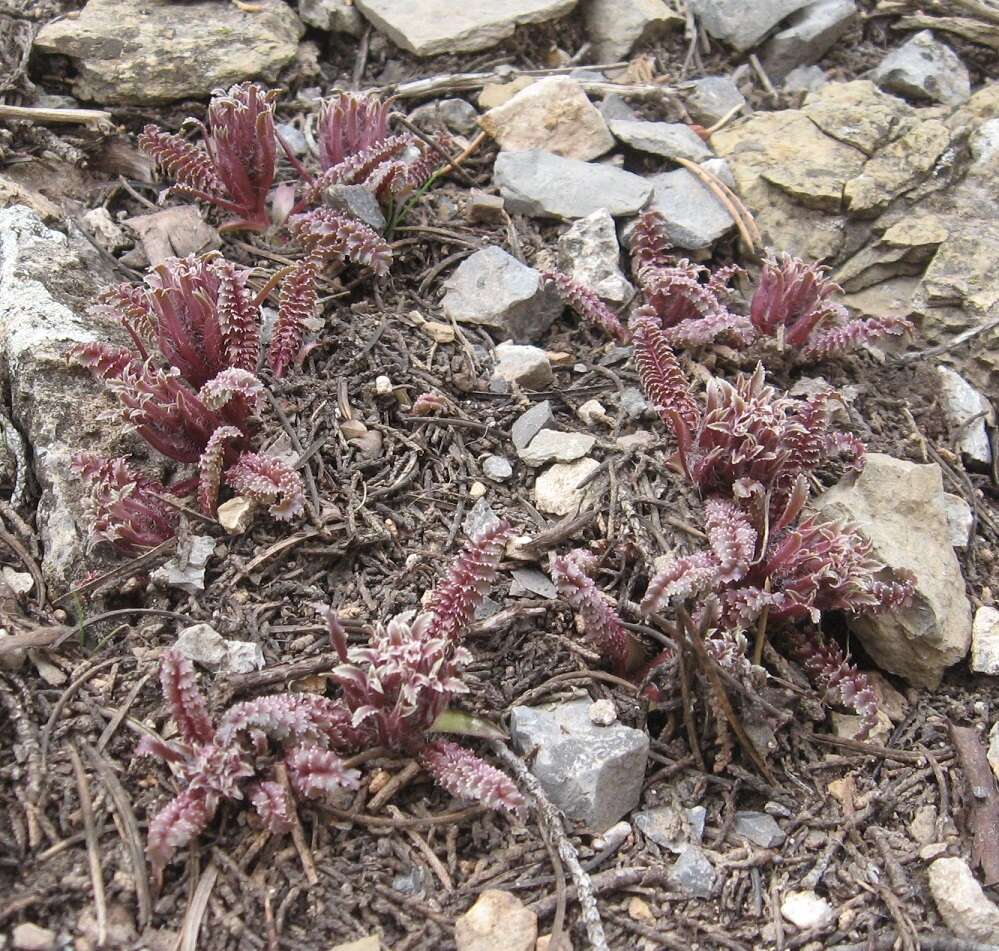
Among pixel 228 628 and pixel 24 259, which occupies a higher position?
pixel 24 259

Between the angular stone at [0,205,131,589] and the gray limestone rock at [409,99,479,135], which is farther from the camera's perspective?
the gray limestone rock at [409,99,479,135]

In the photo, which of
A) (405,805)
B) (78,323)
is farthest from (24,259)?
(405,805)

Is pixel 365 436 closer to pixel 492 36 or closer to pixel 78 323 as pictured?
pixel 78 323

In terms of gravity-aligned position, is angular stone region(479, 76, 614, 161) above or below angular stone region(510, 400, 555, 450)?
above

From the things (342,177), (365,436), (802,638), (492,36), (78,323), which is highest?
(492,36)

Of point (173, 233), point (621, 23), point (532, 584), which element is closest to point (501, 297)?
point (532, 584)

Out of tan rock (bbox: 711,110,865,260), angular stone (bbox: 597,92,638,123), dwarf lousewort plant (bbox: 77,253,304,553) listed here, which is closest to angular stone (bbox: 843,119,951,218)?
tan rock (bbox: 711,110,865,260)

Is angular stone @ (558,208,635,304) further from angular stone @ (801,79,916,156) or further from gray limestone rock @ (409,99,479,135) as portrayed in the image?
angular stone @ (801,79,916,156)
